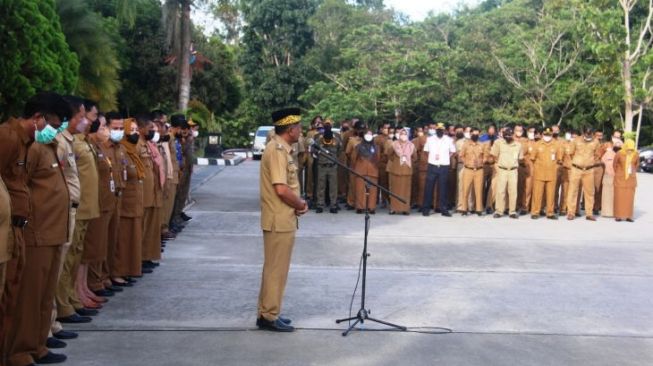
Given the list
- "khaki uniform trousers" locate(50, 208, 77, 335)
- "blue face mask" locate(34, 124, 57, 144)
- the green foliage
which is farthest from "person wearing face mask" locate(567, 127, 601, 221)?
"blue face mask" locate(34, 124, 57, 144)

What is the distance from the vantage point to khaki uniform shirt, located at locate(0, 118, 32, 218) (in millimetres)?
5117

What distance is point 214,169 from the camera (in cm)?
2727

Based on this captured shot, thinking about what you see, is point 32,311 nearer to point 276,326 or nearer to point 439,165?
point 276,326

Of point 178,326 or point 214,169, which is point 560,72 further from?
point 178,326

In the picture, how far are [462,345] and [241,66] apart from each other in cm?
4334

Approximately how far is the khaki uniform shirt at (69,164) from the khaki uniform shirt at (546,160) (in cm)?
1131

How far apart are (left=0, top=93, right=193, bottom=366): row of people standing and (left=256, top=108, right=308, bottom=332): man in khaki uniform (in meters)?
1.54

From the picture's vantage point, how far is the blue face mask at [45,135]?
17.5 feet

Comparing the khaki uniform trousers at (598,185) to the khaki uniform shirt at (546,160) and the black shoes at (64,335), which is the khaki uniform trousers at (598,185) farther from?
the black shoes at (64,335)

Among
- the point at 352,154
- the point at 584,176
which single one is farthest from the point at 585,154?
the point at 352,154

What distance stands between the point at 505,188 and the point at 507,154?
27.0 inches

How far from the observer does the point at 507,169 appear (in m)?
15.8

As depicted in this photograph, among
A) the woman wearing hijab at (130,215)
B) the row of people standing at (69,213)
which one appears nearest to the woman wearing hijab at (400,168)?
the row of people standing at (69,213)

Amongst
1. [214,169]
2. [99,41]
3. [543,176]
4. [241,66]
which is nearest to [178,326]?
[543,176]
